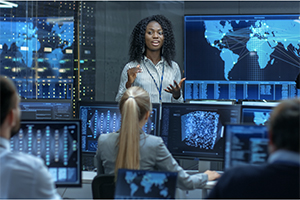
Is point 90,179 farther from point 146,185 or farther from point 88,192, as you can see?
point 146,185

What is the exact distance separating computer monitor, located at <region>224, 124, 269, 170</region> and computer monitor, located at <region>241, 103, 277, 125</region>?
64 cm

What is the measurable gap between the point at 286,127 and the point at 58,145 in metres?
1.17

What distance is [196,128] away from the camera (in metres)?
2.46

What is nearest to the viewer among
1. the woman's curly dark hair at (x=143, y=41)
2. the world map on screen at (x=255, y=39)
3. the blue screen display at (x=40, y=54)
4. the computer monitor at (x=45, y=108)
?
the computer monitor at (x=45, y=108)

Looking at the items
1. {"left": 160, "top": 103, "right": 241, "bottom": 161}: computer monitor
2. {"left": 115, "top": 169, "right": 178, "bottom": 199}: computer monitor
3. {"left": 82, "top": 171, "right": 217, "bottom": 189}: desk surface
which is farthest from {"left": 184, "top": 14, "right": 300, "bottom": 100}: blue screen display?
{"left": 115, "top": 169, "right": 178, "bottom": 199}: computer monitor

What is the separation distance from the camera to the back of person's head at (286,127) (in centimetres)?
116

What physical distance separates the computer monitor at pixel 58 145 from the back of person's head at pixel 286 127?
3.42ft

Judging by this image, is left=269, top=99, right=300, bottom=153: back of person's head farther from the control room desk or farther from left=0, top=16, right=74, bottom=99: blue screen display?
left=0, top=16, right=74, bottom=99: blue screen display

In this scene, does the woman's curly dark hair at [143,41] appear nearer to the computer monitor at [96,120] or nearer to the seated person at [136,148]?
the computer monitor at [96,120]

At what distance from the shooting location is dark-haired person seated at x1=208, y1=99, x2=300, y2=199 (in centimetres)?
117

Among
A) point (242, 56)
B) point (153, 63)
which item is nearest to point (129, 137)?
point (153, 63)

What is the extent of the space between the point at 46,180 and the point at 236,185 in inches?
25.5

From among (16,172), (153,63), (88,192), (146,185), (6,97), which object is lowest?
(88,192)

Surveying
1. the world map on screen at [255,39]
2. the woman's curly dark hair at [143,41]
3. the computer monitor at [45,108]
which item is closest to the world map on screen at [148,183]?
the computer monitor at [45,108]
